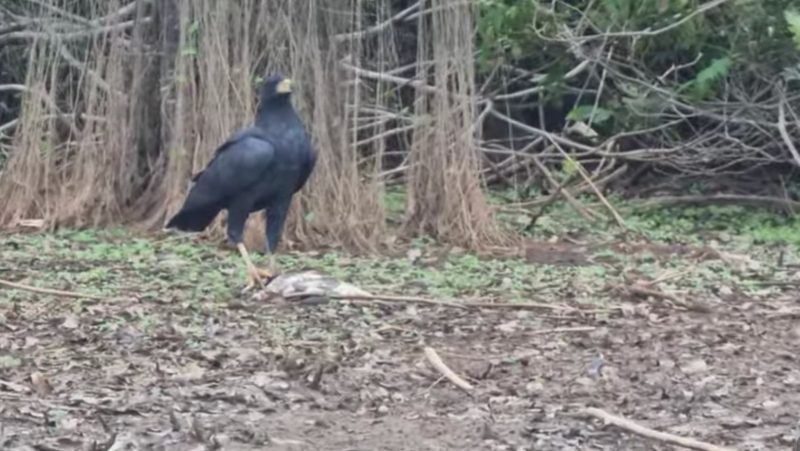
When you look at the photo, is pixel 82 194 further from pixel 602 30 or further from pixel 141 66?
pixel 602 30

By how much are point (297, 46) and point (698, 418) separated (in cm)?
428

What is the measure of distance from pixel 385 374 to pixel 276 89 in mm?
2626

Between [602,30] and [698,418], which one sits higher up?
[602,30]

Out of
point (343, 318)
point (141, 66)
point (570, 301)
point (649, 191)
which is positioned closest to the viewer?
point (343, 318)

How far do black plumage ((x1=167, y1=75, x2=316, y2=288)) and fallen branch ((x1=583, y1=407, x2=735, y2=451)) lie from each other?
3159 millimetres

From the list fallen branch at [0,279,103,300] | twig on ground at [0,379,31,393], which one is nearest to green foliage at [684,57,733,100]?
fallen branch at [0,279,103,300]

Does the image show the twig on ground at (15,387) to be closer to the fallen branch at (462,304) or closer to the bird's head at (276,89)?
the fallen branch at (462,304)

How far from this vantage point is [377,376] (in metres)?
5.95

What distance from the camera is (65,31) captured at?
1020cm

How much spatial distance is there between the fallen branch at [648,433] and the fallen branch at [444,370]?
0.54 m

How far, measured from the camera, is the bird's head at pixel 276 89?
8258mm

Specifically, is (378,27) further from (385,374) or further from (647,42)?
(385,374)

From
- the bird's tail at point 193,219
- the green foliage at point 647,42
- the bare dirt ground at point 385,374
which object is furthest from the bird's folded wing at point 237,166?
the green foliage at point 647,42

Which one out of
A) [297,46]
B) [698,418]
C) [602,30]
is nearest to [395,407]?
[698,418]
